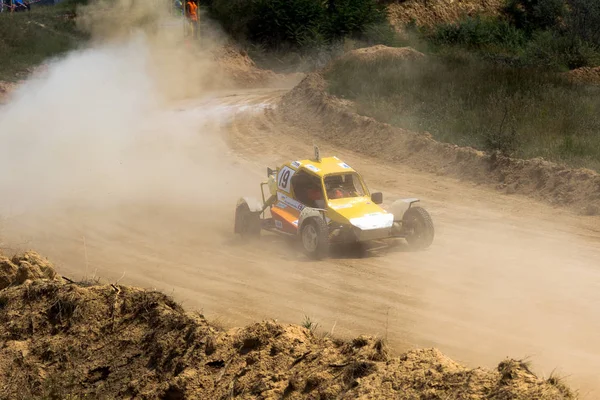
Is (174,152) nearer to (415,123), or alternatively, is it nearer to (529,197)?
(415,123)

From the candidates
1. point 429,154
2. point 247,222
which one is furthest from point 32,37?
point 247,222

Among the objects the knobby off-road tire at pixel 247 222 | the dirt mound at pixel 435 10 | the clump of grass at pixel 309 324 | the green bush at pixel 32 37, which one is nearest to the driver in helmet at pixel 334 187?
the knobby off-road tire at pixel 247 222

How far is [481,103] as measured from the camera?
957 inches

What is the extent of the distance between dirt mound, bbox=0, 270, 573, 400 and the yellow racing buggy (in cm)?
396

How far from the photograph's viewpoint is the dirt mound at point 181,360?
7688mm

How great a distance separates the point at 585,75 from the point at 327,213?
17.3 m

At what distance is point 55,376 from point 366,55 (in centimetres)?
2193

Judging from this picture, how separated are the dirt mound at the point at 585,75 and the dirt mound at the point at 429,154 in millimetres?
7764

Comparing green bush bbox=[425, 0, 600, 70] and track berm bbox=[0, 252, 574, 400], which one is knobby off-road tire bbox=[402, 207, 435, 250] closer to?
track berm bbox=[0, 252, 574, 400]

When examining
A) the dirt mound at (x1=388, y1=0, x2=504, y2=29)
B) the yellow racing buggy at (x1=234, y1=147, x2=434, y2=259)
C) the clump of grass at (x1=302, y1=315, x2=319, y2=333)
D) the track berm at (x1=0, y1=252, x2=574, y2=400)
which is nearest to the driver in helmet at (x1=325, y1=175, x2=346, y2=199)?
the yellow racing buggy at (x1=234, y1=147, x2=434, y2=259)

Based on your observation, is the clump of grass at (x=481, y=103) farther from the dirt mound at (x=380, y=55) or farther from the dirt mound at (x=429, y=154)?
the dirt mound at (x=429, y=154)

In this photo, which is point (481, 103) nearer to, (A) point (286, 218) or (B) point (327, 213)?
(A) point (286, 218)

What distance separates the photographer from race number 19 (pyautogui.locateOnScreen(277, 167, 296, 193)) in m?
15.3

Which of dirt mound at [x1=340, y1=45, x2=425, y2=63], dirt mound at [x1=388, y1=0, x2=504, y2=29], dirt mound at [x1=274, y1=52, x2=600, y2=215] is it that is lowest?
dirt mound at [x1=274, y1=52, x2=600, y2=215]
